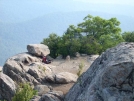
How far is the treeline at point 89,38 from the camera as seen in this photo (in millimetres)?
40812

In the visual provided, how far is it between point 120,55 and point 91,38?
2834 centimetres

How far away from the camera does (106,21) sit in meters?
44.7

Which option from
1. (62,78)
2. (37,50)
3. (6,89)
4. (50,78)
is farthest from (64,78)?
(37,50)

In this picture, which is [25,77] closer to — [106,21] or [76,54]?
[76,54]

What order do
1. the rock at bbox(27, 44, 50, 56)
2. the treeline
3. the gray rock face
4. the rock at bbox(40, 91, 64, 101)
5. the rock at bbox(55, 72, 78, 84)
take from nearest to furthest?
the gray rock face, the rock at bbox(40, 91, 64, 101), the rock at bbox(55, 72, 78, 84), the rock at bbox(27, 44, 50, 56), the treeline

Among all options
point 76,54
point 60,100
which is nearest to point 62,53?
point 76,54

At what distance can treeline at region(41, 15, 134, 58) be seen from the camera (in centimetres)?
4081

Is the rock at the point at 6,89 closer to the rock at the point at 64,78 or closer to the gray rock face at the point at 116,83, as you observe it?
the rock at the point at 64,78

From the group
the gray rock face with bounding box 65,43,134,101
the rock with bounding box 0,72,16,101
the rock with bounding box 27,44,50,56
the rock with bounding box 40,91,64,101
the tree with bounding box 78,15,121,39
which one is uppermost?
the gray rock face with bounding box 65,43,134,101

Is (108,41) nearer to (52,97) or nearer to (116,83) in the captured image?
(52,97)

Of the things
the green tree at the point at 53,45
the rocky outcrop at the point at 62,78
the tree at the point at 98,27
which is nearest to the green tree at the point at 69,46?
the green tree at the point at 53,45

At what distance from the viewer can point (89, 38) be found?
41.8m

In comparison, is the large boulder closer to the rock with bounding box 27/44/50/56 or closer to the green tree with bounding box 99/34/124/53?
the rock with bounding box 27/44/50/56

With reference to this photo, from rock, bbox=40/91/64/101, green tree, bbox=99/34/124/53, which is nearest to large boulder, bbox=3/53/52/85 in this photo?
rock, bbox=40/91/64/101
